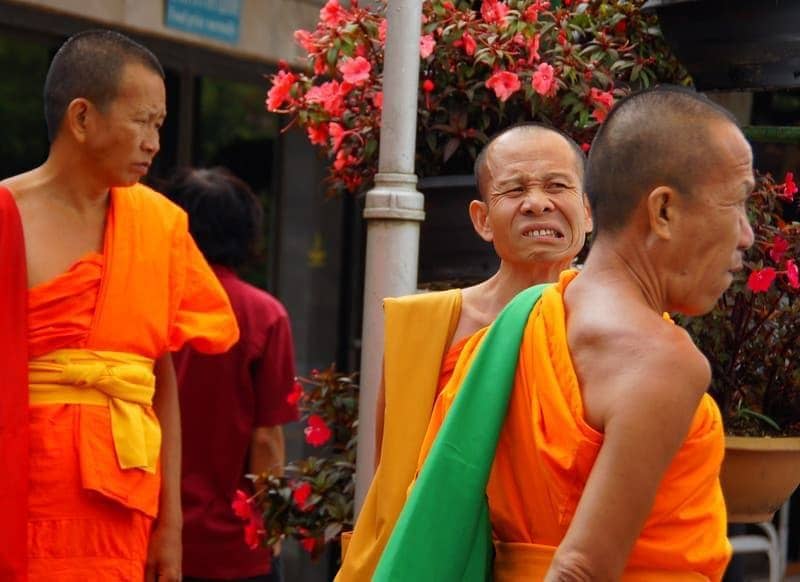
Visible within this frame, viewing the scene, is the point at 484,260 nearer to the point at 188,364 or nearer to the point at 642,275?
the point at 188,364

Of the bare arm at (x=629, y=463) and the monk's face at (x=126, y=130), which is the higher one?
the monk's face at (x=126, y=130)

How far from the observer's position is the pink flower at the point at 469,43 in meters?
4.54

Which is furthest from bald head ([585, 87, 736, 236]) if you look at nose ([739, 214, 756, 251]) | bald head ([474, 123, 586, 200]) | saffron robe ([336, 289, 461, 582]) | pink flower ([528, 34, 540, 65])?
pink flower ([528, 34, 540, 65])

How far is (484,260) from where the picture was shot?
4.51m

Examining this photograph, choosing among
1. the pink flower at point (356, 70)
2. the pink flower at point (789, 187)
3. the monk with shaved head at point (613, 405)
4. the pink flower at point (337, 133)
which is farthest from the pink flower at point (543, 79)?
the monk with shaved head at point (613, 405)

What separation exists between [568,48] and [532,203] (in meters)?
1.12

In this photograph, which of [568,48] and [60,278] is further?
[568,48]

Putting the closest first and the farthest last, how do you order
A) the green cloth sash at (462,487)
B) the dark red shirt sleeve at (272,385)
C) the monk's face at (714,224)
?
the monk's face at (714,224) < the green cloth sash at (462,487) < the dark red shirt sleeve at (272,385)

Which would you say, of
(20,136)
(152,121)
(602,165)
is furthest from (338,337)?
(602,165)

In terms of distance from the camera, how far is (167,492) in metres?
4.32

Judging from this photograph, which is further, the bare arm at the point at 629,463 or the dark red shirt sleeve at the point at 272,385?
the dark red shirt sleeve at the point at 272,385

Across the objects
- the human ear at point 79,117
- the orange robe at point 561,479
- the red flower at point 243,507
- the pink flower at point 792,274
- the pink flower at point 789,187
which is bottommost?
the red flower at point 243,507

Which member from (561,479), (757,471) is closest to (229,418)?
(757,471)

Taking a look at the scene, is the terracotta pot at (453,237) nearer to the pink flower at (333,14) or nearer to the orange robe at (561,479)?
the pink flower at (333,14)
